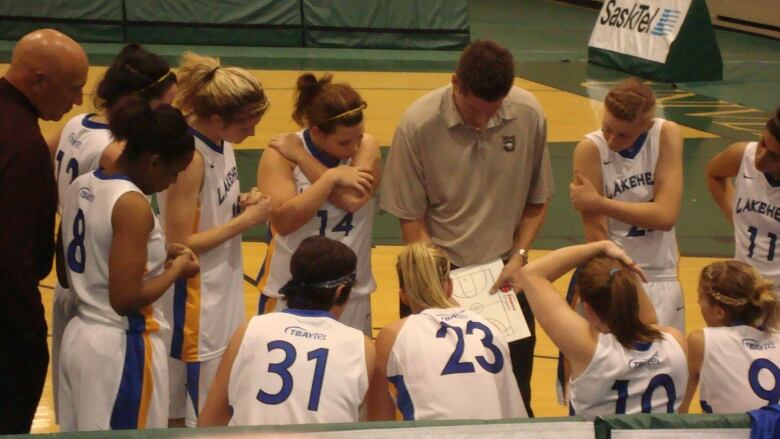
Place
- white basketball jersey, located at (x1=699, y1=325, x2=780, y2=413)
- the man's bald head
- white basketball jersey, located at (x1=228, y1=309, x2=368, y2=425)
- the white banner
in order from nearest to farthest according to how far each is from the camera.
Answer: white basketball jersey, located at (x1=228, y1=309, x2=368, y2=425) → white basketball jersey, located at (x1=699, y1=325, x2=780, y2=413) → the man's bald head → the white banner

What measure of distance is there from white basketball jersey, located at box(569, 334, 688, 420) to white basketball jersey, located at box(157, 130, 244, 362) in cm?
148

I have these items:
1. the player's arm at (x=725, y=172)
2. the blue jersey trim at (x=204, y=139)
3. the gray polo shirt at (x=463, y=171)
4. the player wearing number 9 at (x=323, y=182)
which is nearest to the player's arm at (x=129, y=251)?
the blue jersey trim at (x=204, y=139)

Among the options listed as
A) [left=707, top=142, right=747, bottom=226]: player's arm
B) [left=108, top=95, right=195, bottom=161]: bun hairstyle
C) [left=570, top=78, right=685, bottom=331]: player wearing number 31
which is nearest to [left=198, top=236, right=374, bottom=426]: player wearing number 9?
[left=108, top=95, right=195, bottom=161]: bun hairstyle

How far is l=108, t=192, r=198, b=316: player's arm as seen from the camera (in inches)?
141

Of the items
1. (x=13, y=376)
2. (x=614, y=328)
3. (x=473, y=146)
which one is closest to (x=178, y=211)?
(x=13, y=376)

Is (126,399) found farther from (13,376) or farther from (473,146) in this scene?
(473,146)

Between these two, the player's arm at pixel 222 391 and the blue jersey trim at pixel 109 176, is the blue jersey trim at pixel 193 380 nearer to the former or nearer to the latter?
the player's arm at pixel 222 391

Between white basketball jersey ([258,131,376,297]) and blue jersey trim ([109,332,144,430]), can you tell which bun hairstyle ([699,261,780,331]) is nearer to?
white basketball jersey ([258,131,376,297])

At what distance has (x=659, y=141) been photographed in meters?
4.91

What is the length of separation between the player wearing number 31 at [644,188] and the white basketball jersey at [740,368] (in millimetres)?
949

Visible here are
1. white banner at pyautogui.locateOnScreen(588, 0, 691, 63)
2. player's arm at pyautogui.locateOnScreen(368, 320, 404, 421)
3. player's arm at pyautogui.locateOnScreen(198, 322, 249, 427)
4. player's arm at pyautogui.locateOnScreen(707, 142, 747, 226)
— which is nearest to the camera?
player's arm at pyautogui.locateOnScreen(198, 322, 249, 427)

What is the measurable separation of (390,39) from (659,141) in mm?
12453

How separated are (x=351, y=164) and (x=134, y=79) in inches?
37.8

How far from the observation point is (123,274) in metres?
3.60
